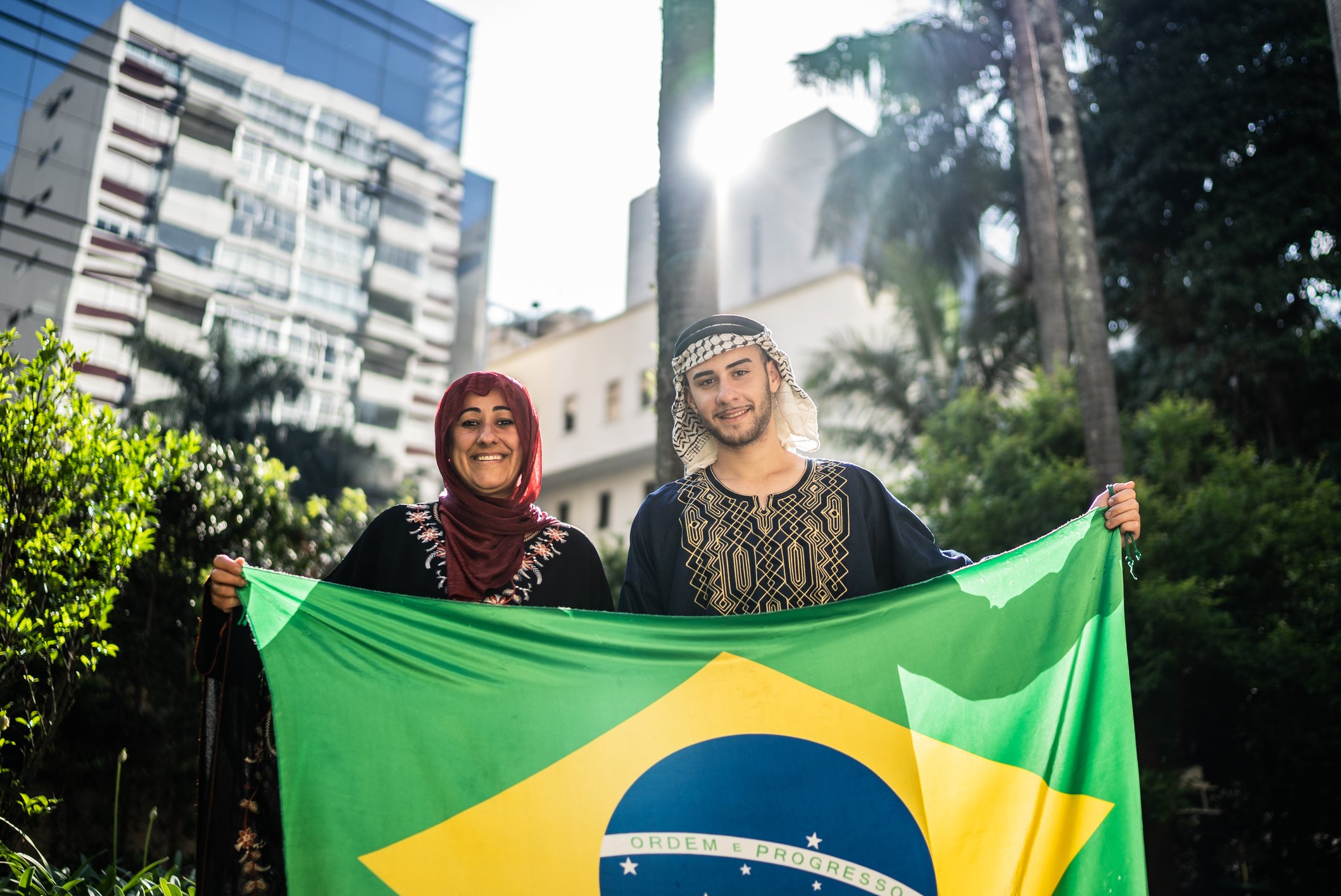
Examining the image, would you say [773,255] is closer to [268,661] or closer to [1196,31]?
[1196,31]

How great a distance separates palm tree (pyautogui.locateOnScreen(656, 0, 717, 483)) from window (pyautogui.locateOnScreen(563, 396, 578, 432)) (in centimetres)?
2481

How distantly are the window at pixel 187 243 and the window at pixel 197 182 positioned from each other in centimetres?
82

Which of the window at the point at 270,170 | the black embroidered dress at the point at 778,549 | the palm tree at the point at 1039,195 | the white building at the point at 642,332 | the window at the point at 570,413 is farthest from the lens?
the window at the point at 570,413

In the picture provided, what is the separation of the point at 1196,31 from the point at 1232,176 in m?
2.15

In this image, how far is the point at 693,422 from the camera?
3.70 meters

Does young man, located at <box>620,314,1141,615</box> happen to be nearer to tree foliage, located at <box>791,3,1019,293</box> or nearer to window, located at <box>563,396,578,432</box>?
tree foliage, located at <box>791,3,1019,293</box>

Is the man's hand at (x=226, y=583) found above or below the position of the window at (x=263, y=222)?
below

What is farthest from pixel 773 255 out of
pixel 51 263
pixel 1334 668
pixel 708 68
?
pixel 708 68

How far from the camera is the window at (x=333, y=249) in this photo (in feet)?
76.4

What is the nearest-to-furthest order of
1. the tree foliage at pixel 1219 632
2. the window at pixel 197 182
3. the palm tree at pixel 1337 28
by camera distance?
1. the palm tree at pixel 1337 28
2. the tree foliage at pixel 1219 632
3. the window at pixel 197 182

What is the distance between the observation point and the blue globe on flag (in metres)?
2.70

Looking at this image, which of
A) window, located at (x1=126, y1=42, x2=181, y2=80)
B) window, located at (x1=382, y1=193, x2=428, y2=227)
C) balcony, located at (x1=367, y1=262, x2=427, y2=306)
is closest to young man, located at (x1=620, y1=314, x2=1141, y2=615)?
window, located at (x1=126, y1=42, x2=181, y2=80)

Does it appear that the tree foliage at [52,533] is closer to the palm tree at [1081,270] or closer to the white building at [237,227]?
the palm tree at [1081,270]

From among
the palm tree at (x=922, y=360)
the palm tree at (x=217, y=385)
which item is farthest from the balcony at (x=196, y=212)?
the palm tree at (x=922, y=360)
